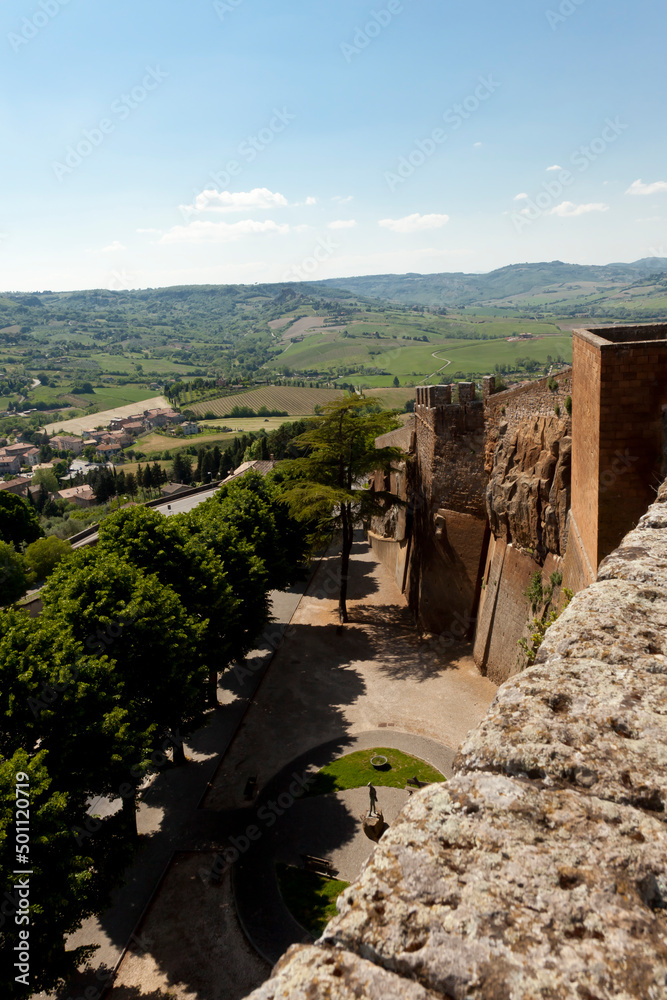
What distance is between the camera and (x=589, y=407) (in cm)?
1119

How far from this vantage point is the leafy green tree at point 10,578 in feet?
124

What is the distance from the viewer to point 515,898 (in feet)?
8.96

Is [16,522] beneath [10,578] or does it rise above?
above

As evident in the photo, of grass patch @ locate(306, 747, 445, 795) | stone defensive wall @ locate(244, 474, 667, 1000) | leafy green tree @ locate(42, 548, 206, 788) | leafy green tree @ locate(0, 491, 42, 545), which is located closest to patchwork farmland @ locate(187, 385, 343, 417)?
leafy green tree @ locate(0, 491, 42, 545)

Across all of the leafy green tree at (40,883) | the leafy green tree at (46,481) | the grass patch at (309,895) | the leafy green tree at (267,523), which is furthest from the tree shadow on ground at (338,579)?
the leafy green tree at (46,481)

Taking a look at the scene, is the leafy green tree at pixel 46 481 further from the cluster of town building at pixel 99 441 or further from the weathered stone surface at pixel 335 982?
the weathered stone surface at pixel 335 982

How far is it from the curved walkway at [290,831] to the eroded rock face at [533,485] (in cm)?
809

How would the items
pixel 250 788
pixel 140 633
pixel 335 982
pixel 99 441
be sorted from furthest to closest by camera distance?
pixel 99 441
pixel 250 788
pixel 140 633
pixel 335 982

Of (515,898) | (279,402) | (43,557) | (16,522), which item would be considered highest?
(515,898)

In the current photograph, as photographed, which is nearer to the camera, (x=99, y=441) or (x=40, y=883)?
(x=40, y=883)

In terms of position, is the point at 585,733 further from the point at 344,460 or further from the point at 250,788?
the point at 344,460

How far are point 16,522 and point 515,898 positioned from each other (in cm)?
5381

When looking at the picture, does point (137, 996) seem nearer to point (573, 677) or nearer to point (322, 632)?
point (573, 677)

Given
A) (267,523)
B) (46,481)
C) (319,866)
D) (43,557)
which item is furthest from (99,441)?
(319,866)
